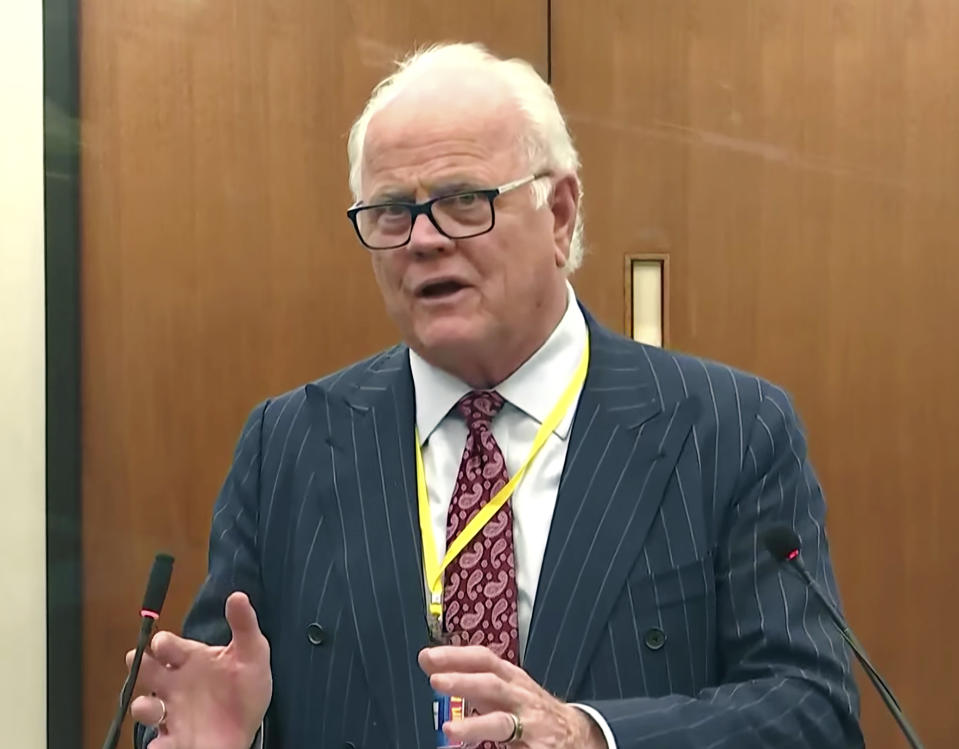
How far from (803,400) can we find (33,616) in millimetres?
1609

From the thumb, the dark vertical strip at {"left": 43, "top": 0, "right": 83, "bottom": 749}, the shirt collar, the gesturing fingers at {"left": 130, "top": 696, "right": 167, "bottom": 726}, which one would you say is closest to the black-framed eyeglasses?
the shirt collar

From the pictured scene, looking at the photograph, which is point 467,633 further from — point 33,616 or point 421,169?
point 33,616

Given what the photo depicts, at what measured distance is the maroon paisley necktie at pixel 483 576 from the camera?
109 cm

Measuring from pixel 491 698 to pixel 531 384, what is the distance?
1.59 feet

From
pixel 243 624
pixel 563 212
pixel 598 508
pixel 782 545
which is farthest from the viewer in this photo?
pixel 563 212

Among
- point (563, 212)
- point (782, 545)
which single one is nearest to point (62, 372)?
point (563, 212)

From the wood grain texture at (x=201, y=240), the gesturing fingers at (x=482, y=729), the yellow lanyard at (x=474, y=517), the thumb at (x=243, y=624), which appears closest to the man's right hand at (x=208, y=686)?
the thumb at (x=243, y=624)

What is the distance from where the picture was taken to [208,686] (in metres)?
1.01

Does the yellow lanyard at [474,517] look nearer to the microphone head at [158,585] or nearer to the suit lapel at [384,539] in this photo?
the suit lapel at [384,539]

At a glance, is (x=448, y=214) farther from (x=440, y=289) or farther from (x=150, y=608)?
(x=150, y=608)

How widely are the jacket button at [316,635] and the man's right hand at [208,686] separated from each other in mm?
96

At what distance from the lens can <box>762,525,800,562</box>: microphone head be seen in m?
0.89

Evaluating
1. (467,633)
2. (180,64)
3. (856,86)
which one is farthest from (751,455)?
(180,64)

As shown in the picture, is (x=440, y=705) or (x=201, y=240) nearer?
(x=440, y=705)
